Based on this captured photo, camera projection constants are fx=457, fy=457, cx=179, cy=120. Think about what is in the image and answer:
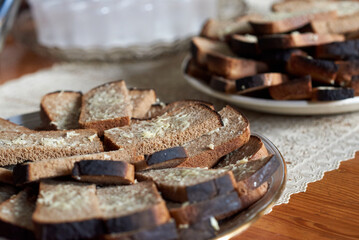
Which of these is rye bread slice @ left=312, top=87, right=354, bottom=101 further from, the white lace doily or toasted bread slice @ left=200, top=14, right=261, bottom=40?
toasted bread slice @ left=200, top=14, right=261, bottom=40

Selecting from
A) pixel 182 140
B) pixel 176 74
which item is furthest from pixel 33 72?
pixel 182 140

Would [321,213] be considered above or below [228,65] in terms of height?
below

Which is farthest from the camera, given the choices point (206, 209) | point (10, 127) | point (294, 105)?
point (294, 105)

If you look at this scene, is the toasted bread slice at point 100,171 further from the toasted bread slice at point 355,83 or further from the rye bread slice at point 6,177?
the toasted bread slice at point 355,83

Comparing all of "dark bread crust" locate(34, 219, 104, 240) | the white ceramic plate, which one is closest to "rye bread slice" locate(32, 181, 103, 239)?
"dark bread crust" locate(34, 219, 104, 240)

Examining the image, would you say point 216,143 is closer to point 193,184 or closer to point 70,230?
point 193,184

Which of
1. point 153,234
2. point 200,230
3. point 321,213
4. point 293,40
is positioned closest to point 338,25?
point 293,40

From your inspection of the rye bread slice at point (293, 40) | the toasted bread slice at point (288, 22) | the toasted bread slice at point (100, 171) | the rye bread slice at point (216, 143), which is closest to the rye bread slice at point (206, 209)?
the toasted bread slice at point (100, 171)
